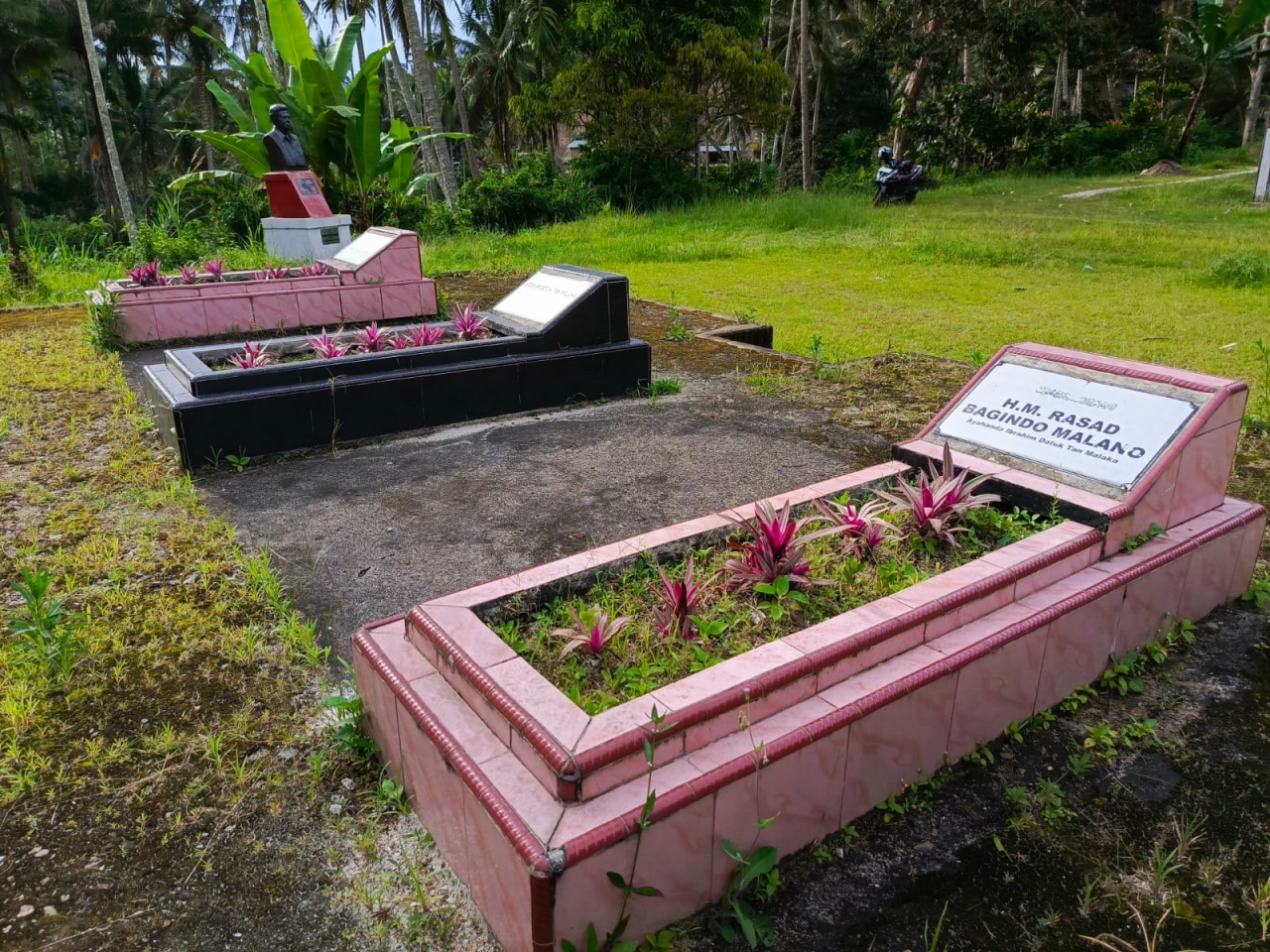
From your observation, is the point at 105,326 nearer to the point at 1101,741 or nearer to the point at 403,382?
the point at 403,382

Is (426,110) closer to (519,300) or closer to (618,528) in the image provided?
(519,300)

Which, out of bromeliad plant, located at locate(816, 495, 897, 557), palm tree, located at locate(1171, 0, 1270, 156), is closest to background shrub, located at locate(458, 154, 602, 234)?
palm tree, located at locate(1171, 0, 1270, 156)

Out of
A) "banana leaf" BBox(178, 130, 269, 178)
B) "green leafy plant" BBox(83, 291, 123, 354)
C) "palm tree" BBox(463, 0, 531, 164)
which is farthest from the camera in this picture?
"palm tree" BBox(463, 0, 531, 164)

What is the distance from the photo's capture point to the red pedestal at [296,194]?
11.3 m

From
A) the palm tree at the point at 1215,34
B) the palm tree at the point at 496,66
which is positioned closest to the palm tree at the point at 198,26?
the palm tree at the point at 496,66

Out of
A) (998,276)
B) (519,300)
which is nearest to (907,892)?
(519,300)

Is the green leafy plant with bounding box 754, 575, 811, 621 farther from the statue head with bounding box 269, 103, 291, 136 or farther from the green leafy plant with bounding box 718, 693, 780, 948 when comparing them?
the statue head with bounding box 269, 103, 291, 136

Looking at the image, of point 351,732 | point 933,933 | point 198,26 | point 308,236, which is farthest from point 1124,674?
point 198,26

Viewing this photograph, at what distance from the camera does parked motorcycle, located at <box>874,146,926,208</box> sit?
19703 millimetres

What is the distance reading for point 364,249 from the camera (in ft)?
30.1

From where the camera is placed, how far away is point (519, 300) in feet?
21.2

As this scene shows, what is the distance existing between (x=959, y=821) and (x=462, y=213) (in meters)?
15.8

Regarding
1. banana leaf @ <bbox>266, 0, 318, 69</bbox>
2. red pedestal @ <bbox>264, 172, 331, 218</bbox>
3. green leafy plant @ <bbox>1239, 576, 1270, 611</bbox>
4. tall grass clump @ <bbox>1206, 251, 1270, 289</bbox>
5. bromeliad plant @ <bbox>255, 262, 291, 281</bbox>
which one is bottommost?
green leafy plant @ <bbox>1239, 576, 1270, 611</bbox>

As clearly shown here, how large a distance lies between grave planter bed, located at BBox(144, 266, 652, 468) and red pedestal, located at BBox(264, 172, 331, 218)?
6.18 meters
